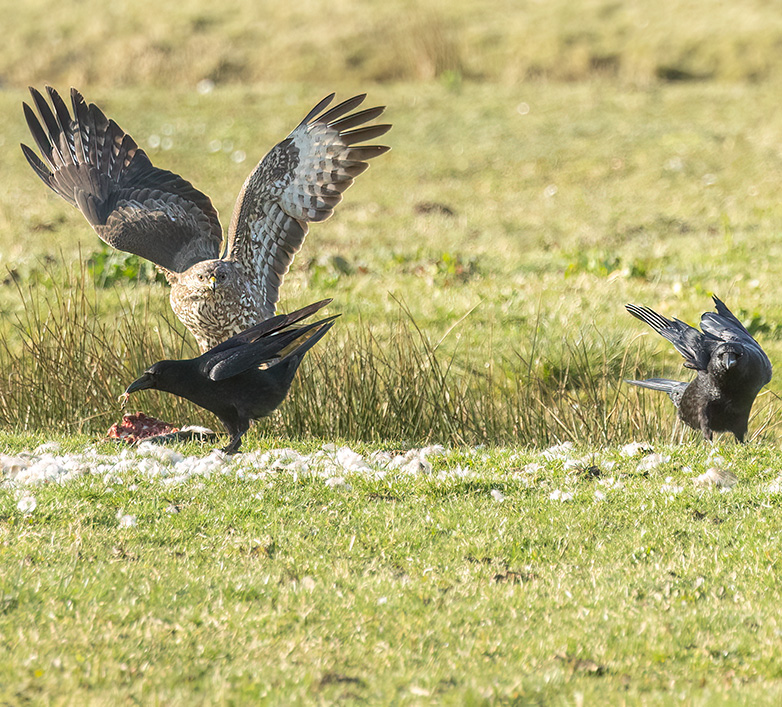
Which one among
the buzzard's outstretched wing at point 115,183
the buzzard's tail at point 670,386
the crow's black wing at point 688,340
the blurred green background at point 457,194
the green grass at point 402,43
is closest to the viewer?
the crow's black wing at point 688,340

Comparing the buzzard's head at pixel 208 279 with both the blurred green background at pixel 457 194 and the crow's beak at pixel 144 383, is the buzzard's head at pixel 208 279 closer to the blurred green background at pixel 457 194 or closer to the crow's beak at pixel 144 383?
the crow's beak at pixel 144 383

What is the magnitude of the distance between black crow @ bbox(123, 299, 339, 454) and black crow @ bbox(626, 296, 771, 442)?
2.78 meters

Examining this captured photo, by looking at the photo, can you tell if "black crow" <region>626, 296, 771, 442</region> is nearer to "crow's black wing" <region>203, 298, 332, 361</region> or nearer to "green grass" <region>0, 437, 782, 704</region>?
"green grass" <region>0, 437, 782, 704</region>

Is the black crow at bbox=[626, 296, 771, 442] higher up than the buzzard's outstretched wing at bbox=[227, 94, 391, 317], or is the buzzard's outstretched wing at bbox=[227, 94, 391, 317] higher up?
the buzzard's outstretched wing at bbox=[227, 94, 391, 317]

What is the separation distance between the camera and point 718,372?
24.4 feet

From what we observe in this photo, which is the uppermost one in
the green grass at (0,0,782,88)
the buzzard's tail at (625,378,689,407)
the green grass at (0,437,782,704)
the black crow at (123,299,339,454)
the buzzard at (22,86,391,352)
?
the green grass at (0,0,782,88)

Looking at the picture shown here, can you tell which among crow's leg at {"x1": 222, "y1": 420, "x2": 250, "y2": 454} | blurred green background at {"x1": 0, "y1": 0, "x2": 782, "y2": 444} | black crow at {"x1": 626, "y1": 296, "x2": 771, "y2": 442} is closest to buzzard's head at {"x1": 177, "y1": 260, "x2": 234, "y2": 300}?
crow's leg at {"x1": 222, "y1": 420, "x2": 250, "y2": 454}

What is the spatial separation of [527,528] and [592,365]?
460cm

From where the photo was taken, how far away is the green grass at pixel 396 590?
3984 millimetres

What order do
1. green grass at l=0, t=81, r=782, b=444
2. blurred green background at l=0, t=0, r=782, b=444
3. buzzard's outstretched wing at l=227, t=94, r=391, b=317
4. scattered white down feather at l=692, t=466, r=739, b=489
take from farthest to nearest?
blurred green background at l=0, t=0, r=782, b=444
green grass at l=0, t=81, r=782, b=444
buzzard's outstretched wing at l=227, t=94, r=391, b=317
scattered white down feather at l=692, t=466, r=739, b=489

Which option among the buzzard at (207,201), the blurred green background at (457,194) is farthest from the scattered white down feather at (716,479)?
the buzzard at (207,201)

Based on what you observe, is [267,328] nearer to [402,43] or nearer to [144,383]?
[144,383]

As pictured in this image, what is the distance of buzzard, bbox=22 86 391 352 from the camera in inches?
312

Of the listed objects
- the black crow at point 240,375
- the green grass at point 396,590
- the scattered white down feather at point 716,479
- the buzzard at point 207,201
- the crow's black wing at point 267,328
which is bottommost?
the scattered white down feather at point 716,479
